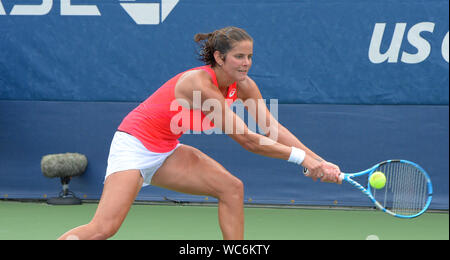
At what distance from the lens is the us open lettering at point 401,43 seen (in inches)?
256

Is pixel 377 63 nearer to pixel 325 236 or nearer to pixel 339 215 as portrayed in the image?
pixel 339 215

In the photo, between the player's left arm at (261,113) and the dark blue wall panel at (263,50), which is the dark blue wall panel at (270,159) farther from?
the player's left arm at (261,113)

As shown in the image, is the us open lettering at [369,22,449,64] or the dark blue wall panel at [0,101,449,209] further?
the dark blue wall panel at [0,101,449,209]

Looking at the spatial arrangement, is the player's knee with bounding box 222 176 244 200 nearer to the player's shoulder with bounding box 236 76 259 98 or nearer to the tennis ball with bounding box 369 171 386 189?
the player's shoulder with bounding box 236 76 259 98

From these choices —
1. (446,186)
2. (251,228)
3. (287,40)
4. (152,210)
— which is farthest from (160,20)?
(446,186)

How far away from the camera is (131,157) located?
3594mm

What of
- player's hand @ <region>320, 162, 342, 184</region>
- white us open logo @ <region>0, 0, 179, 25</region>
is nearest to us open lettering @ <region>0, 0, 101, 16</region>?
white us open logo @ <region>0, 0, 179, 25</region>

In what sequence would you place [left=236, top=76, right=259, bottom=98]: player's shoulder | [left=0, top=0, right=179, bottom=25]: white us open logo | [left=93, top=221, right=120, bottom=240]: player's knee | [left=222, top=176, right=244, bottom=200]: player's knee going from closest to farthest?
[left=93, top=221, right=120, bottom=240]: player's knee < [left=222, top=176, right=244, bottom=200]: player's knee < [left=236, top=76, right=259, bottom=98]: player's shoulder < [left=0, top=0, right=179, bottom=25]: white us open logo

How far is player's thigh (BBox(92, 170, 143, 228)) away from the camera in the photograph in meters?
3.44

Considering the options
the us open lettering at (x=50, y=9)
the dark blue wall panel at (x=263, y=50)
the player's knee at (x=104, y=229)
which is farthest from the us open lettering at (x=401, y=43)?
the player's knee at (x=104, y=229)

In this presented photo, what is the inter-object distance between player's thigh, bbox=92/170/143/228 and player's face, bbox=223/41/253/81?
745 mm

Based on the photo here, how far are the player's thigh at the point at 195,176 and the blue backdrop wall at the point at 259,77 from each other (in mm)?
3067

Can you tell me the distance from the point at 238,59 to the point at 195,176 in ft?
2.22

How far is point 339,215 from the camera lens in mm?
6441
